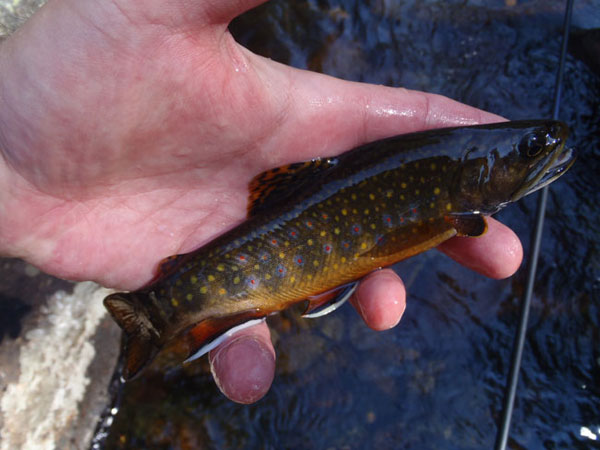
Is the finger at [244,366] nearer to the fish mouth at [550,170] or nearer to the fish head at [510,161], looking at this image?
the fish head at [510,161]

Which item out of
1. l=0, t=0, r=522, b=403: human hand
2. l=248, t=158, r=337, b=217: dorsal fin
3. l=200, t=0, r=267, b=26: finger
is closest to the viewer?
l=200, t=0, r=267, b=26: finger

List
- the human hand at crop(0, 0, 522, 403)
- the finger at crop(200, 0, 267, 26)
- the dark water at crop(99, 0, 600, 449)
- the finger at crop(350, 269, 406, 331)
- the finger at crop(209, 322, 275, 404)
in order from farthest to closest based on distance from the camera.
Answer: the dark water at crop(99, 0, 600, 449)
the finger at crop(350, 269, 406, 331)
the finger at crop(209, 322, 275, 404)
the human hand at crop(0, 0, 522, 403)
the finger at crop(200, 0, 267, 26)

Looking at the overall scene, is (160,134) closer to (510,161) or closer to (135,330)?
(135,330)

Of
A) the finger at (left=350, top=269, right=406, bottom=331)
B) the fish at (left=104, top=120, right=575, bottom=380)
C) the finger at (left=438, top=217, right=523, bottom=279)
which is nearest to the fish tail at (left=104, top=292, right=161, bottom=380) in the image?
the fish at (left=104, top=120, right=575, bottom=380)

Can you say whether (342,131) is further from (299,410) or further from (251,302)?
(299,410)

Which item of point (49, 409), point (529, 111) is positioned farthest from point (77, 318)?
point (529, 111)

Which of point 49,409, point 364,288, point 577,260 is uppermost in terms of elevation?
point 364,288

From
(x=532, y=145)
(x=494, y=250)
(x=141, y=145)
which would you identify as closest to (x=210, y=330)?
(x=141, y=145)

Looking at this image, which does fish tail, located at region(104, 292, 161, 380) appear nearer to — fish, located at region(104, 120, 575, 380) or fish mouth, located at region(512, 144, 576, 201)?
→ fish, located at region(104, 120, 575, 380)
